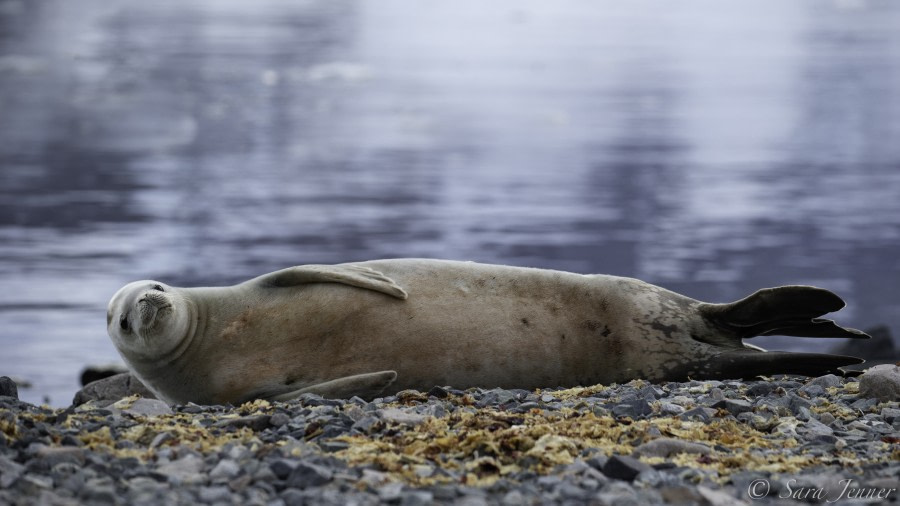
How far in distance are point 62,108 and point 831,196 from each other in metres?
55.3

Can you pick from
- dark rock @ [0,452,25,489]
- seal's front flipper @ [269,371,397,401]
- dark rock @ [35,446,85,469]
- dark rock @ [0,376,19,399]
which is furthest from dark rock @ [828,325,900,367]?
dark rock @ [0,452,25,489]

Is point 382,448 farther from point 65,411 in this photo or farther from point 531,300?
point 531,300

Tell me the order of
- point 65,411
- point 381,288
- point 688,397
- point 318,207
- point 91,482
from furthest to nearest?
point 318,207
point 381,288
point 688,397
point 65,411
point 91,482

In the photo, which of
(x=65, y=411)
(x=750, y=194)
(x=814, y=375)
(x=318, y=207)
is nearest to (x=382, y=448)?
(x=65, y=411)

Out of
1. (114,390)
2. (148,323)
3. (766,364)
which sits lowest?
(114,390)

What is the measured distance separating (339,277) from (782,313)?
2.48 metres

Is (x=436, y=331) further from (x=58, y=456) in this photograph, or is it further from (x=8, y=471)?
(x=8, y=471)

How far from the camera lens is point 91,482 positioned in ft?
12.9

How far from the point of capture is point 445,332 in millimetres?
6105

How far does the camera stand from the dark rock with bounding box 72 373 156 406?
24.8 ft

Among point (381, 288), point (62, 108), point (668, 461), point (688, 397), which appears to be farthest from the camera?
point (62, 108)

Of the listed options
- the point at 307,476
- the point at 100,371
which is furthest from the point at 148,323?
the point at 100,371

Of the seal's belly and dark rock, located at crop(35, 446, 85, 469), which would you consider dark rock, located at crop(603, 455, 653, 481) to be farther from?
the seal's belly

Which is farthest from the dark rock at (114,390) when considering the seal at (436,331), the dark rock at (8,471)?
the dark rock at (8,471)
